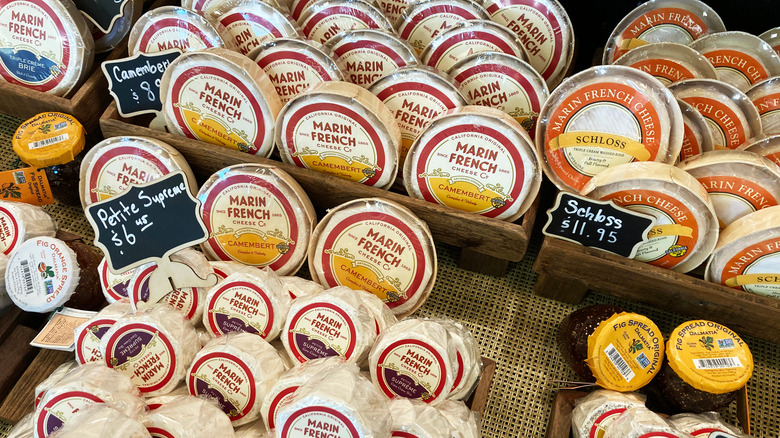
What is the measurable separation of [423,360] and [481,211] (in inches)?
22.6

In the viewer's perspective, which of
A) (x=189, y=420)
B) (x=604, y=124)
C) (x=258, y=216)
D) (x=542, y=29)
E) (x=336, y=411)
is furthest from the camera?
(x=542, y=29)

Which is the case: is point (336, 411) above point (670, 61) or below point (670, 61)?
below

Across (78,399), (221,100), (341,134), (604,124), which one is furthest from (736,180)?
(78,399)

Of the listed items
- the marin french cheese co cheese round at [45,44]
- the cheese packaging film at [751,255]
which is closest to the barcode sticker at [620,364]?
the cheese packaging film at [751,255]

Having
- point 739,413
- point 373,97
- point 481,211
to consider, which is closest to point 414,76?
point 373,97

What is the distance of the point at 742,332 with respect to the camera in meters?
1.86

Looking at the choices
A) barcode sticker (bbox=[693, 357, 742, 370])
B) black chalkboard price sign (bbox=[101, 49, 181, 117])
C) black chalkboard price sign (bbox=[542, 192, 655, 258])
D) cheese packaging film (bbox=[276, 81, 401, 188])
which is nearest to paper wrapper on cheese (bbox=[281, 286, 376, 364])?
cheese packaging film (bbox=[276, 81, 401, 188])

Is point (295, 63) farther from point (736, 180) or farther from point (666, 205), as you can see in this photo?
point (736, 180)

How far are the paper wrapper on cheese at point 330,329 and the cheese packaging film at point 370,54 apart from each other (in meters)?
0.80

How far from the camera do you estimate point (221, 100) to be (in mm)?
1945

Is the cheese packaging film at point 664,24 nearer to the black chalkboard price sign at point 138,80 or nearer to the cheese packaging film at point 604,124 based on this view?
the cheese packaging film at point 604,124

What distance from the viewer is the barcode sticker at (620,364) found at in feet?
5.30

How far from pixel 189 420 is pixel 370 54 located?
130 cm

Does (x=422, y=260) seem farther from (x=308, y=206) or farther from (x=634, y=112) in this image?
(x=634, y=112)
